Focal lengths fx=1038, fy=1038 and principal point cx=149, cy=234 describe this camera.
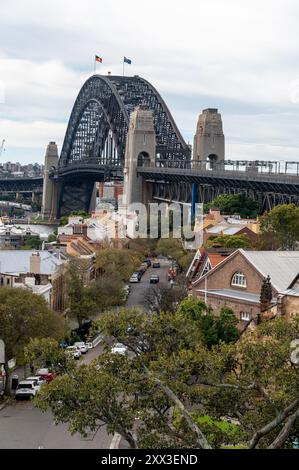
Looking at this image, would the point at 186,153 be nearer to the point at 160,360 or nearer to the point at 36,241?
the point at 36,241

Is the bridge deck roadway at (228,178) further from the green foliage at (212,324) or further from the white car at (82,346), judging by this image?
the green foliage at (212,324)

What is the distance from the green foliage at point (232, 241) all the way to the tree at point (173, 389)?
42.6m

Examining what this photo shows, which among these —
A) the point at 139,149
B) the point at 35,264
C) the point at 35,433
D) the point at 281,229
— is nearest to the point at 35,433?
the point at 35,433

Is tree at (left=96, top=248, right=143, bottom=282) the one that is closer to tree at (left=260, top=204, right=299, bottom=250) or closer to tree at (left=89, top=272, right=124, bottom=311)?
tree at (left=89, top=272, right=124, bottom=311)

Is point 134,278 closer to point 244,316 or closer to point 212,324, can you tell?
point 244,316

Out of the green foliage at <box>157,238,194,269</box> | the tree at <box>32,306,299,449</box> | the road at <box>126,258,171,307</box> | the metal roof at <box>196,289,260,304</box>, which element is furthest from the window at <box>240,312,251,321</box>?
the green foliage at <box>157,238,194,269</box>

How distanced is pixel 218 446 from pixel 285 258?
24.0 meters

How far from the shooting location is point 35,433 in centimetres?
3100

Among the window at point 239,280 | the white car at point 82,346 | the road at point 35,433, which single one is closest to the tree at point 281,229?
the white car at point 82,346

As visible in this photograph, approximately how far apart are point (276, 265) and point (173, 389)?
2271 cm

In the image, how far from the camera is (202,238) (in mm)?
76562

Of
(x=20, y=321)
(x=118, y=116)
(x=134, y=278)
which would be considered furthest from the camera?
(x=118, y=116)

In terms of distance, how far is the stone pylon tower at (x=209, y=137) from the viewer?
142 m
